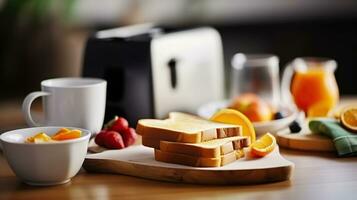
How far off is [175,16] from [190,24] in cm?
9

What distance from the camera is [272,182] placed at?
1214 millimetres

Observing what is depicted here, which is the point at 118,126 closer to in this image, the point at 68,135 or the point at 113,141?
the point at 113,141

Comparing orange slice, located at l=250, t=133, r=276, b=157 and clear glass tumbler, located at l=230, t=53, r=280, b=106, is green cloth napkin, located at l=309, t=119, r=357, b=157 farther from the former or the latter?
clear glass tumbler, located at l=230, t=53, r=280, b=106

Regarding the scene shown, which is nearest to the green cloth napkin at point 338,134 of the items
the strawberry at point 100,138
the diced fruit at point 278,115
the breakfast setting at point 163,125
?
the breakfast setting at point 163,125

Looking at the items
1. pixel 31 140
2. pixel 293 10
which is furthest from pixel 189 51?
pixel 293 10

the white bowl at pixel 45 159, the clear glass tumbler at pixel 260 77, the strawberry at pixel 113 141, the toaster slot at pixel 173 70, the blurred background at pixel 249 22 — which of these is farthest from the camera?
the blurred background at pixel 249 22

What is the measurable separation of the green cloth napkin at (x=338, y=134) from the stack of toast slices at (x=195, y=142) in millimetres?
223

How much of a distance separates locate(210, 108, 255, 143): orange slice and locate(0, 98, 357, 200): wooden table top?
145 mm

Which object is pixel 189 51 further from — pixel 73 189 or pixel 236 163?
→ pixel 73 189

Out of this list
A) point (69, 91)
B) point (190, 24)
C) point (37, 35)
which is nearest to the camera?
point (69, 91)

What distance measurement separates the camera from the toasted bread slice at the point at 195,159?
47.8 inches

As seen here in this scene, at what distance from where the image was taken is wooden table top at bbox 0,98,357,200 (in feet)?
3.73

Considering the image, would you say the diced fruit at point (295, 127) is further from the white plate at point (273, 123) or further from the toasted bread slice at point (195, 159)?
the toasted bread slice at point (195, 159)

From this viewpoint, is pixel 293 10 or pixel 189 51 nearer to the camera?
pixel 189 51
